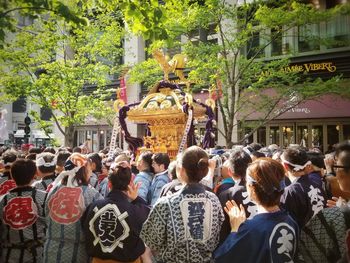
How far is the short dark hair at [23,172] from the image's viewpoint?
367cm

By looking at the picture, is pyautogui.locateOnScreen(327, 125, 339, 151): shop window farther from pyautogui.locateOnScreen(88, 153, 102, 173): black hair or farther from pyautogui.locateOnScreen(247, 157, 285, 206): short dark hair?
pyautogui.locateOnScreen(247, 157, 285, 206): short dark hair

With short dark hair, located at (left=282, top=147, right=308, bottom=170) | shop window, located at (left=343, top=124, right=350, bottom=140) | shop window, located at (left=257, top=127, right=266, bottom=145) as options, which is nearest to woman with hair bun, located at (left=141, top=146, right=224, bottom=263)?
short dark hair, located at (left=282, top=147, right=308, bottom=170)

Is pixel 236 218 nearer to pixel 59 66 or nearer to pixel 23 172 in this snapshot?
pixel 23 172

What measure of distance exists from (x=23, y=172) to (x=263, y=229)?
8.75ft

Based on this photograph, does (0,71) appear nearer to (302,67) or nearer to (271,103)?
(271,103)

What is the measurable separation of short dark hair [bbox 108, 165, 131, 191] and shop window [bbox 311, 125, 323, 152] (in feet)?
46.2

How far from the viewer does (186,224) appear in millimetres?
2721

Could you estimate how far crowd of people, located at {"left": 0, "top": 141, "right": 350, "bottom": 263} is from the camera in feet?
7.38

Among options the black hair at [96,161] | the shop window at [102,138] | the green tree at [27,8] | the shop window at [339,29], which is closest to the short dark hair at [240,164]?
the green tree at [27,8]

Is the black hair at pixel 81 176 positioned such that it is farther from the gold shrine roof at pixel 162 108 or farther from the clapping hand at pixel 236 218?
the gold shrine roof at pixel 162 108

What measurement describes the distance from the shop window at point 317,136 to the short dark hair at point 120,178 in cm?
1407

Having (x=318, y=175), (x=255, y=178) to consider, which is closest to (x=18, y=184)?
(x=255, y=178)

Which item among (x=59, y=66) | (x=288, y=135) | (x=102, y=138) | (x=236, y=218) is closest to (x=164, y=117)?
(x=59, y=66)

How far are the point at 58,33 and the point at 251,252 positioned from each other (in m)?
12.3
